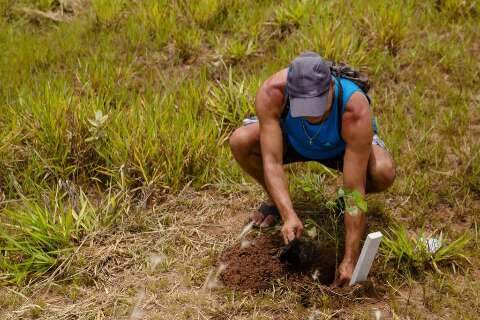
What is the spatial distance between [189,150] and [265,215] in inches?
23.1

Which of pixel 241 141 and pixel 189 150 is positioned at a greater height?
pixel 241 141

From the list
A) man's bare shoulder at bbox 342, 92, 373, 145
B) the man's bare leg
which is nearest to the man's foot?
the man's bare leg

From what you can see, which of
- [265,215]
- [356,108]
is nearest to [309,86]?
[356,108]

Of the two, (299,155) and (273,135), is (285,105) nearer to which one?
(273,135)

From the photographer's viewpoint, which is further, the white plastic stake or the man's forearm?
the man's forearm

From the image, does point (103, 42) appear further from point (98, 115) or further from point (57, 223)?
point (57, 223)

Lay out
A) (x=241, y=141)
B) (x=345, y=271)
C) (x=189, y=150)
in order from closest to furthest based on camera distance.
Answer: (x=345, y=271), (x=241, y=141), (x=189, y=150)

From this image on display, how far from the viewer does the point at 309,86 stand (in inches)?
100.0

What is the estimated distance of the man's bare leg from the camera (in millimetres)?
3084

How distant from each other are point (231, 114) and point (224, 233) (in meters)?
0.91

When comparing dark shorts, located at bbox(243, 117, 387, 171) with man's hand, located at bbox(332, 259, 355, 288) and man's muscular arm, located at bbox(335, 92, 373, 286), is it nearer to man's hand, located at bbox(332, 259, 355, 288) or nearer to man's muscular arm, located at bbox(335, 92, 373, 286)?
man's muscular arm, located at bbox(335, 92, 373, 286)

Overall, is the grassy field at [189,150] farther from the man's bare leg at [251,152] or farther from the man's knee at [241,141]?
the man's knee at [241,141]

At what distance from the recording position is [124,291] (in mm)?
2910

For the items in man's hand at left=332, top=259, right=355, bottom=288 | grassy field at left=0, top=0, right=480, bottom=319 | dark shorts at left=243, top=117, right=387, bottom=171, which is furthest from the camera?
dark shorts at left=243, top=117, right=387, bottom=171
